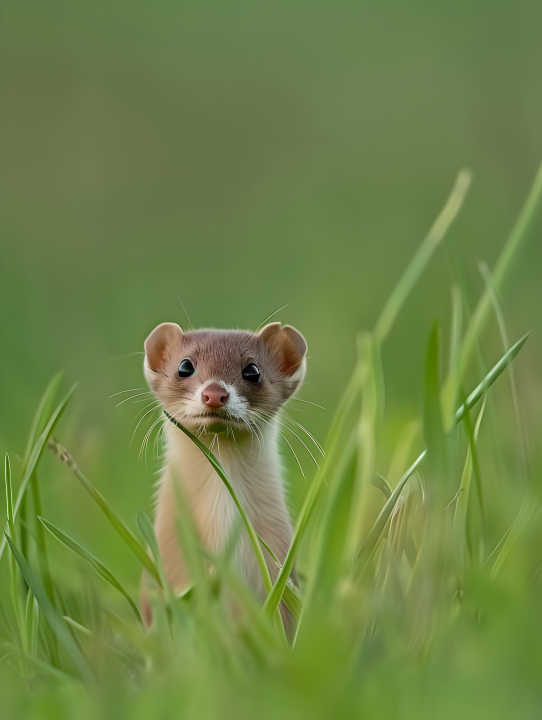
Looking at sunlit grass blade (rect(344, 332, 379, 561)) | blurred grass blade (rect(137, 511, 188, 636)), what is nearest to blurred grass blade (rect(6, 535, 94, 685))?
blurred grass blade (rect(137, 511, 188, 636))

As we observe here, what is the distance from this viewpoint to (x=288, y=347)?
188cm

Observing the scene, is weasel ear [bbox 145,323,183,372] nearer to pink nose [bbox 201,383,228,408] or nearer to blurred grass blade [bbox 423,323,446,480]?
pink nose [bbox 201,383,228,408]

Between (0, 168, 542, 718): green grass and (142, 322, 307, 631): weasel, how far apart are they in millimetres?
235

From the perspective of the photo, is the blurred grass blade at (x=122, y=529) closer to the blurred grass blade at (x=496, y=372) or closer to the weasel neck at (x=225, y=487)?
the weasel neck at (x=225, y=487)

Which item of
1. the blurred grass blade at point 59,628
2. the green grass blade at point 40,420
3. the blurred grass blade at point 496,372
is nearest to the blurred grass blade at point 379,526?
the blurred grass blade at point 496,372

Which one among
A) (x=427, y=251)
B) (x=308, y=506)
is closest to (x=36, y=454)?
(x=308, y=506)

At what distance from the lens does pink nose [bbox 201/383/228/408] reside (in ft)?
5.36

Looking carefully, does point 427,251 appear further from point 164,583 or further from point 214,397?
point 164,583

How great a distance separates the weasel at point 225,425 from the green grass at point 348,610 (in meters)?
0.23

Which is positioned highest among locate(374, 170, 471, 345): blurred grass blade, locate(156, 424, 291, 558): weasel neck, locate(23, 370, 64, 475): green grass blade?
locate(374, 170, 471, 345): blurred grass blade

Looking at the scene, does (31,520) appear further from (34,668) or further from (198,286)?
(198,286)

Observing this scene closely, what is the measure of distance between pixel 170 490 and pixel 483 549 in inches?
28.8

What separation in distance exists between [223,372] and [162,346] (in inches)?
7.0

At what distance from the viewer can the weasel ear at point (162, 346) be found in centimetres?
179
